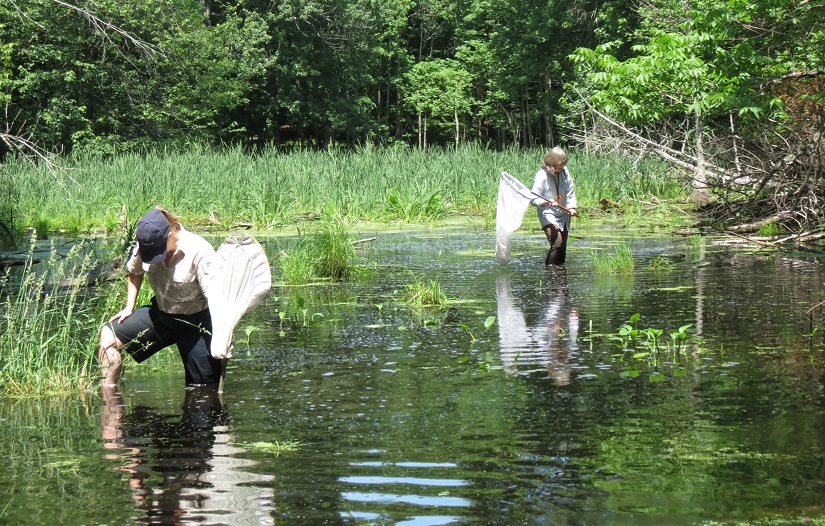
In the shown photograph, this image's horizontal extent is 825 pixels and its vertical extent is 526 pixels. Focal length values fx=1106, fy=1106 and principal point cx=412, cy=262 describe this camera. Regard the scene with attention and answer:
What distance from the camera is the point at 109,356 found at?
6867mm

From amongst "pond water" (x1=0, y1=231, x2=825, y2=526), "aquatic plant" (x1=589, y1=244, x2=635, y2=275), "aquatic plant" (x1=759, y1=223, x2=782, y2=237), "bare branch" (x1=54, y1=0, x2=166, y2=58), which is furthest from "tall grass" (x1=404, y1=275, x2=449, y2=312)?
"aquatic plant" (x1=759, y1=223, x2=782, y2=237)

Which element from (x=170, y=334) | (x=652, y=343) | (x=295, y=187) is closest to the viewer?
(x=170, y=334)

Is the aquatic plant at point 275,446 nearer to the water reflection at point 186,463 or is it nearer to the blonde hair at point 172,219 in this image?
the water reflection at point 186,463

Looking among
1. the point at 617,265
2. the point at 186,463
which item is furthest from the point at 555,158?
the point at 186,463

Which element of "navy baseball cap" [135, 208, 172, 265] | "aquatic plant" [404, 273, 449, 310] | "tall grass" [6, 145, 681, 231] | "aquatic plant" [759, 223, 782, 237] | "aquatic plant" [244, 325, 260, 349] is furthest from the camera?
"tall grass" [6, 145, 681, 231]

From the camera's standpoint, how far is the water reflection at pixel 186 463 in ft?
14.9

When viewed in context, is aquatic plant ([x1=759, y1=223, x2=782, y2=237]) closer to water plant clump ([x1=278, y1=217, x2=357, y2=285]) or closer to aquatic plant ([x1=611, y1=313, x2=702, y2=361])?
water plant clump ([x1=278, y1=217, x2=357, y2=285])

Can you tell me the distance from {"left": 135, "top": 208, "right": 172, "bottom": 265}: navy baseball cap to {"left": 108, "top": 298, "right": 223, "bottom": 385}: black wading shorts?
1.92ft

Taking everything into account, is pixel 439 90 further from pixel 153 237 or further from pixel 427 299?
pixel 153 237

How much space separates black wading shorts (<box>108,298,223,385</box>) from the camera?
267 inches

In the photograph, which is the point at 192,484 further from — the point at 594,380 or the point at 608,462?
the point at 594,380

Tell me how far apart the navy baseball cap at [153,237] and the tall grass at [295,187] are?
44.6ft

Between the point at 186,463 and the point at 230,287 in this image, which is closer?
the point at 186,463

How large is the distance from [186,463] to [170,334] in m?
1.66
